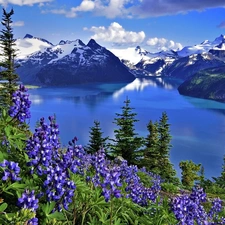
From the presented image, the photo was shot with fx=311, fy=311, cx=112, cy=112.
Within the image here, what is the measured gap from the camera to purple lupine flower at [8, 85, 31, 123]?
4461mm

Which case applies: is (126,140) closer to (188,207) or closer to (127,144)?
(127,144)

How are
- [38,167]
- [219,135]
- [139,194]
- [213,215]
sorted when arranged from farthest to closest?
[219,135]
[213,215]
[139,194]
[38,167]

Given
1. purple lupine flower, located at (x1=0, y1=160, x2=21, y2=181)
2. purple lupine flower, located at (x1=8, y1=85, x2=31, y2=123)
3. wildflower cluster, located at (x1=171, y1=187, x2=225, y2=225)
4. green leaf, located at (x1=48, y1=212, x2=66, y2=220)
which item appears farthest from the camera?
wildflower cluster, located at (x1=171, y1=187, x2=225, y2=225)

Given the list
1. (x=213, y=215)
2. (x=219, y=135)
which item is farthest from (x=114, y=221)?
(x=219, y=135)

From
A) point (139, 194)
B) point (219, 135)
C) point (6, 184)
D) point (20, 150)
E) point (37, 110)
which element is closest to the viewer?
point (6, 184)

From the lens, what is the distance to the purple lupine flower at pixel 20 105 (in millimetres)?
4461

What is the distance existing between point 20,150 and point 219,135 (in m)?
91.4

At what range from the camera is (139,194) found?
566 cm

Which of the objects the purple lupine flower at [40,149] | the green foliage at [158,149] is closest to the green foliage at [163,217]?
the purple lupine flower at [40,149]

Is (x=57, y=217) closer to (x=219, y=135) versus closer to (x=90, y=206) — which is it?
(x=90, y=206)

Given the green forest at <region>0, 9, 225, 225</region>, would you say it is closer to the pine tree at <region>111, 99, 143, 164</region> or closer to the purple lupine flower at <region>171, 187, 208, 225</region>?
the purple lupine flower at <region>171, 187, 208, 225</region>

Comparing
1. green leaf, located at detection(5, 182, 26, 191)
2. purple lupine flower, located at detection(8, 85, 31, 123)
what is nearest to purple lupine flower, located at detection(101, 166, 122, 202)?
green leaf, located at detection(5, 182, 26, 191)

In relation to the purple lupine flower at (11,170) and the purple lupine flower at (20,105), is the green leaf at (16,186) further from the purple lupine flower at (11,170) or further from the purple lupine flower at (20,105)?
the purple lupine flower at (20,105)

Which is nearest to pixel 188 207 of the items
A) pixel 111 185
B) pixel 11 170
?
pixel 111 185
